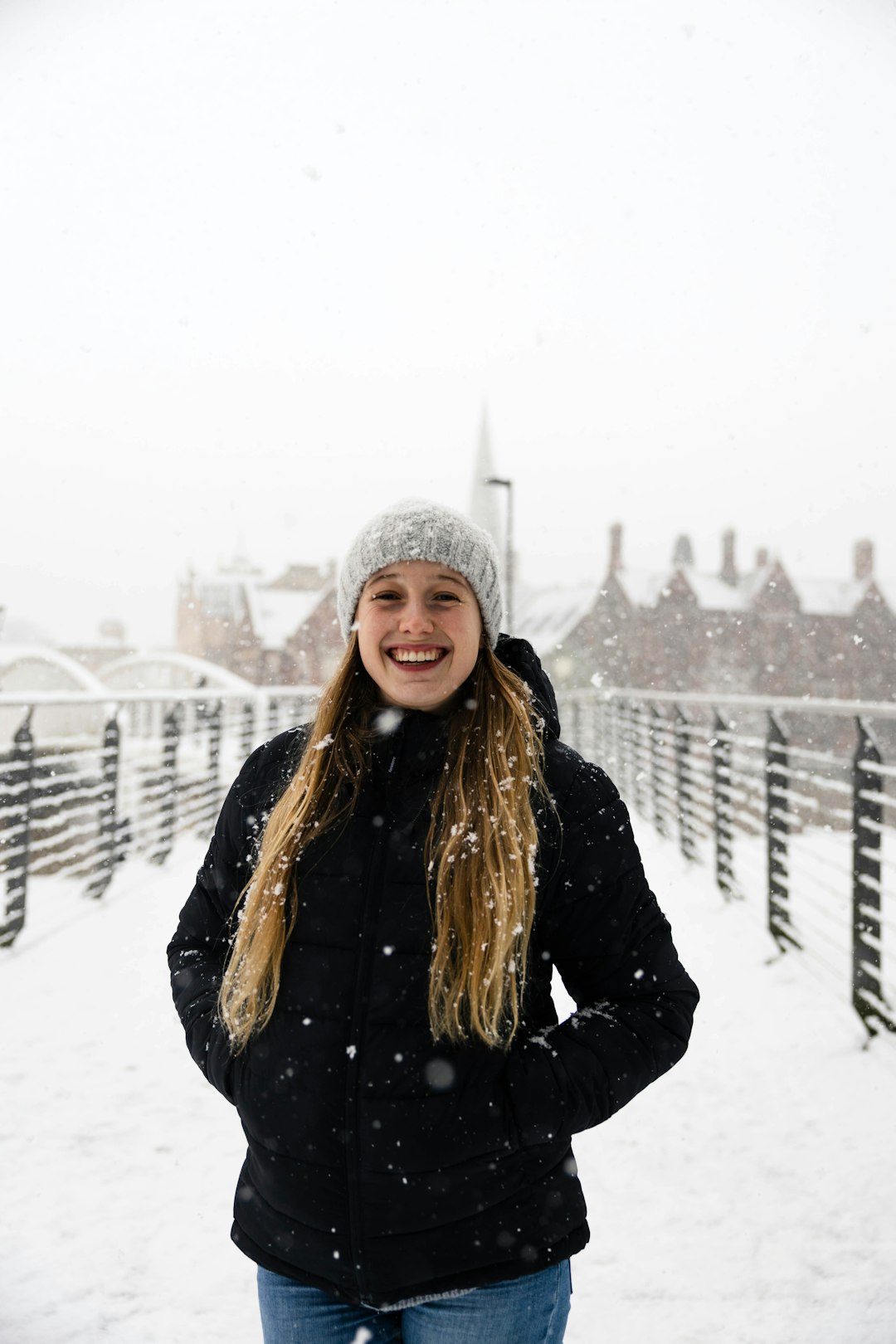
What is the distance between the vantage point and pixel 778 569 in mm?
34406

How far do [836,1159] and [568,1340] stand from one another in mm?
1096

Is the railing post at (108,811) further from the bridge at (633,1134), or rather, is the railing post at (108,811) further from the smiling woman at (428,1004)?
the smiling woman at (428,1004)

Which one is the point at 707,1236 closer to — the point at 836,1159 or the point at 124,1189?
the point at 836,1159

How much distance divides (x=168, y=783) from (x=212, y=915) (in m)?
5.39

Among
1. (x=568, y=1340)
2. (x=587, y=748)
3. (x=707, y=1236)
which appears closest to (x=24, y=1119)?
(x=568, y=1340)

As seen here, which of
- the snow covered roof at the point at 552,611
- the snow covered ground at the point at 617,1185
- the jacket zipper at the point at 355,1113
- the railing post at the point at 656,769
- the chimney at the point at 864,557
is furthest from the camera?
the chimney at the point at 864,557

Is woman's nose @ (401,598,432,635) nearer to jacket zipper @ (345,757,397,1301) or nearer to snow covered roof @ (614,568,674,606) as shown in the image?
jacket zipper @ (345,757,397,1301)

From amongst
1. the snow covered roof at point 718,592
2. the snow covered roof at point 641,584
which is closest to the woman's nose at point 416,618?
the snow covered roof at point 641,584

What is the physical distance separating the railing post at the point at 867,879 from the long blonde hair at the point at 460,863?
110 inches

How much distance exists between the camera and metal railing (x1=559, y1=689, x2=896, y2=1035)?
142 inches

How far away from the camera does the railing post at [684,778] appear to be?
21.5 feet

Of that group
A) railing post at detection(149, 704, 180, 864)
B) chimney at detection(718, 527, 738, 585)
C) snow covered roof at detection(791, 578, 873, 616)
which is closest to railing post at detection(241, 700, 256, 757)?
railing post at detection(149, 704, 180, 864)

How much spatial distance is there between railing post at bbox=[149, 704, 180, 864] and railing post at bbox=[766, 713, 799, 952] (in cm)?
407

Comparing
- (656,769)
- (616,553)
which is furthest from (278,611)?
(656,769)
